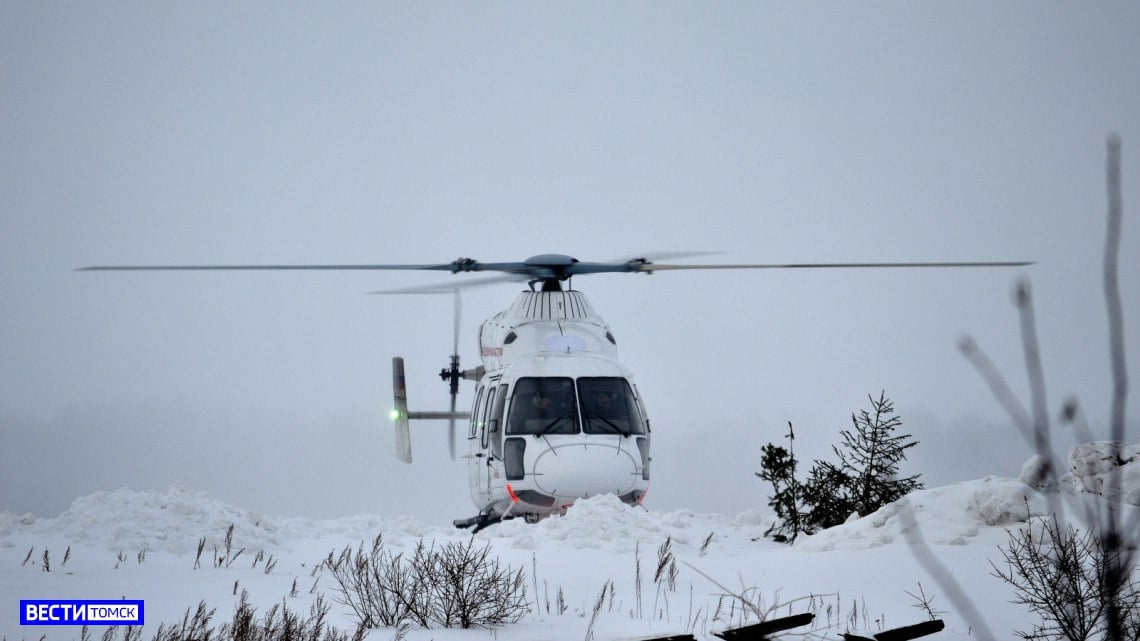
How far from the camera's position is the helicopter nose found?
1633 cm

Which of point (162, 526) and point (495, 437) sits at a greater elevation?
point (495, 437)

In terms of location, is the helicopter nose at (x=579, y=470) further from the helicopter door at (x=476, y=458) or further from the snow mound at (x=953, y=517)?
the snow mound at (x=953, y=517)

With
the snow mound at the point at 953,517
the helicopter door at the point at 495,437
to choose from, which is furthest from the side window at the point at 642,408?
the snow mound at the point at 953,517

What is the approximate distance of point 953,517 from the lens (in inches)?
484

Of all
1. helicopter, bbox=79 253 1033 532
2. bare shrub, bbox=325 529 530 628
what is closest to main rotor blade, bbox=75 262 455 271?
helicopter, bbox=79 253 1033 532

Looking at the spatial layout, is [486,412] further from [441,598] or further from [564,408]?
[441,598]

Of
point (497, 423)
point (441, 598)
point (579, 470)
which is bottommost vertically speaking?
point (441, 598)

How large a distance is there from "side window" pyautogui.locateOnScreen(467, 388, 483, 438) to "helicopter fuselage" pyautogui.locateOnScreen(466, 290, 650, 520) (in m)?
0.21

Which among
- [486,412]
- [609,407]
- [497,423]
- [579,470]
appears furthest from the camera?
[486,412]

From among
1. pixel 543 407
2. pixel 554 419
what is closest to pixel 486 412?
pixel 543 407

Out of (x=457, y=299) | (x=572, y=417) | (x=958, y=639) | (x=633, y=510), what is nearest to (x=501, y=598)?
(x=958, y=639)

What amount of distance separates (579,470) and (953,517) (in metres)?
6.07

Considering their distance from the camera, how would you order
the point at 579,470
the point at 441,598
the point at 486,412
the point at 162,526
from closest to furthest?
the point at 441,598, the point at 162,526, the point at 579,470, the point at 486,412

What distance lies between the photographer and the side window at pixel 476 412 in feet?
60.3
